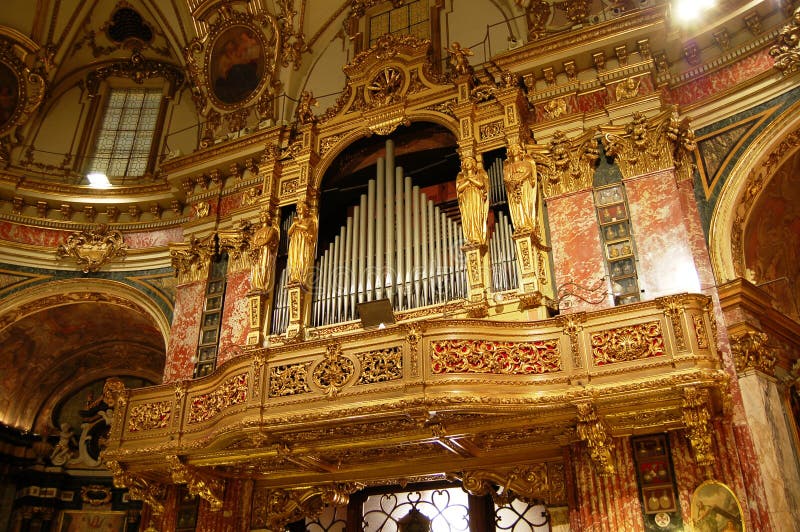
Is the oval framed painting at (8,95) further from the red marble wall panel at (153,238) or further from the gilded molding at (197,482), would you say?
the gilded molding at (197,482)

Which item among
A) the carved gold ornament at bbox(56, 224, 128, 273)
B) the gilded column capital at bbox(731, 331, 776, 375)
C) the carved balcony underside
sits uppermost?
the carved gold ornament at bbox(56, 224, 128, 273)

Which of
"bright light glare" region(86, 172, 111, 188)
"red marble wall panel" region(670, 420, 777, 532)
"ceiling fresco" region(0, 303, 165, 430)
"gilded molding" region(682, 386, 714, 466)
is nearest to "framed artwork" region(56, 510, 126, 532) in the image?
"ceiling fresco" region(0, 303, 165, 430)

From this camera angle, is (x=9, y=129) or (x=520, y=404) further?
(x=9, y=129)

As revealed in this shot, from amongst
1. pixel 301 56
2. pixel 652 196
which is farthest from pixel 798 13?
pixel 301 56

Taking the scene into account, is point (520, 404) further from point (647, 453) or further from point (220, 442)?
point (220, 442)

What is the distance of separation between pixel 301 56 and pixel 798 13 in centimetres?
824

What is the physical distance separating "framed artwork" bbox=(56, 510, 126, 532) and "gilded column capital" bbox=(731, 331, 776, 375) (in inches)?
438

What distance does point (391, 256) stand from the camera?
1048cm

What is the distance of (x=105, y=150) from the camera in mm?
15633

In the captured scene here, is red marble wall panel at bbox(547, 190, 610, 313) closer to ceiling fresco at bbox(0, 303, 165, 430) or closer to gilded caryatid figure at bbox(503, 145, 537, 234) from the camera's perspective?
gilded caryatid figure at bbox(503, 145, 537, 234)

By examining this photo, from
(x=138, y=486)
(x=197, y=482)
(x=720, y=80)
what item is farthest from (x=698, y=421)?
(x=138, y=486)

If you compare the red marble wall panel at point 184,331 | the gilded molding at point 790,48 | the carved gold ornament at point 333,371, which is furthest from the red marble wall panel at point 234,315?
the gilded molding at point 790,48

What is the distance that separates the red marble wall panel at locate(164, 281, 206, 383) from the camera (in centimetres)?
1168

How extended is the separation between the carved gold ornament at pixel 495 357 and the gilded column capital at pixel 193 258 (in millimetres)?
5521
